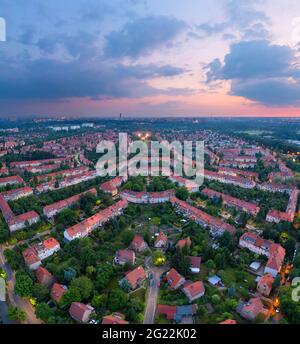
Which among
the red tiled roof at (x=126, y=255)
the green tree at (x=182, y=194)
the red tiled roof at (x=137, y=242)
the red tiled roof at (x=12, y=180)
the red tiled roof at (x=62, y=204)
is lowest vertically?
the red tiled roof at (x=126, y=255)

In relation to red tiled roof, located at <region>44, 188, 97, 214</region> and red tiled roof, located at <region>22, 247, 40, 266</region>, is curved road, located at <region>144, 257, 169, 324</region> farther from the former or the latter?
red tiled roof, located at <region>44, 188, 97, 214</region>

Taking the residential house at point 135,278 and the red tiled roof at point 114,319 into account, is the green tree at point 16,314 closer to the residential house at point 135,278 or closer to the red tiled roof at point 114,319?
the red tiled roof at point 114,319

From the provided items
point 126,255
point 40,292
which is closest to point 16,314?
point 40,292

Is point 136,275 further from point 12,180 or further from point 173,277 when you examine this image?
point 12,180

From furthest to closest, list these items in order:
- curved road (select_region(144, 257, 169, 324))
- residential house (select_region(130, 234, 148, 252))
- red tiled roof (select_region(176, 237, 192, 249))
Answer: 1. residential house (select_region(130, 234, 148, 252))
2. red tiled roof (select_region(176, 237, 192, 249))
3. curved road (select_region(144, 257, 169, 324))

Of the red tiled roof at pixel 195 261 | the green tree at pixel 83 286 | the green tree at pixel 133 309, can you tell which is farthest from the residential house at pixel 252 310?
the green tree at pixel 83 286

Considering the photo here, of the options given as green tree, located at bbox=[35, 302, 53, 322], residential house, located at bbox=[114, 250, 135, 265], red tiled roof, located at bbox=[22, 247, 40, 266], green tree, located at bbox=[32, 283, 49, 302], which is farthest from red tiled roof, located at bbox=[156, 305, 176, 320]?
red tiled roof, located at bbox=[22, 247, 40, 266]

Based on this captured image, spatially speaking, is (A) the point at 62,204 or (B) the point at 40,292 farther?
(A) the point at 62,204

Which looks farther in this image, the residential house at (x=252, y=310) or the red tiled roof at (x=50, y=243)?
the red tiled roof at (x=50, y=243)
